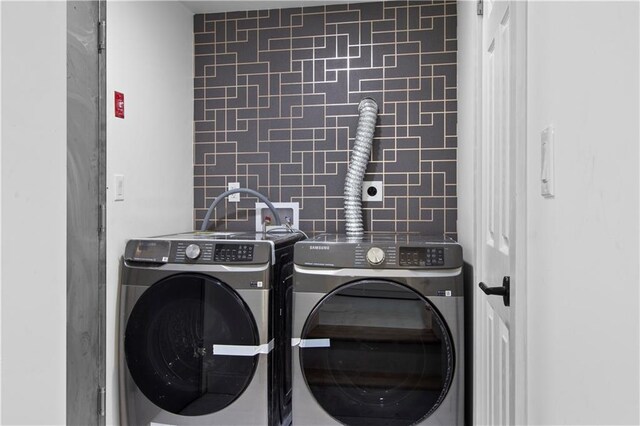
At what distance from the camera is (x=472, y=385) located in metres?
1.94

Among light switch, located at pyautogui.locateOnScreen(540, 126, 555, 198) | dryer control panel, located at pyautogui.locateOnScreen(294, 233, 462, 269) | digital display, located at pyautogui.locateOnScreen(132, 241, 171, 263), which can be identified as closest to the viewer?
light switch, located at pyautogui.locateOnScreen(540, 126, 555, 198)

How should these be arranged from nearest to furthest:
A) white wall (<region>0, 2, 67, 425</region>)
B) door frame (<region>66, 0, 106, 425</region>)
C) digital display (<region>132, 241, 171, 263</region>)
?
white wall (<region>0, 2, 67, 425</region>)
door frame (<region>66, 0, 106, 425</region>)
digital display (<region>132, 241, 171, 263</region>)

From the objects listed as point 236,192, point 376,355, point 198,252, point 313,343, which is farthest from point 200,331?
point 236,192

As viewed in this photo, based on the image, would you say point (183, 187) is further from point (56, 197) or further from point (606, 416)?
point (606, 416)

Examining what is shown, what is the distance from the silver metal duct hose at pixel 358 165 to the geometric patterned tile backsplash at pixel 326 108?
144 mm

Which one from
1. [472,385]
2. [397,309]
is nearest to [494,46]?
[397,309]

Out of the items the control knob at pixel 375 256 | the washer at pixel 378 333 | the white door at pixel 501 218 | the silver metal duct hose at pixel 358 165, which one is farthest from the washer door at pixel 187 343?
the white door at pixel 501 218

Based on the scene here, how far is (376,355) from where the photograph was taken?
6.34 feet

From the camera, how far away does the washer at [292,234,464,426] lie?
190 cm

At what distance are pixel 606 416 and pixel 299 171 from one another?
7.44ft

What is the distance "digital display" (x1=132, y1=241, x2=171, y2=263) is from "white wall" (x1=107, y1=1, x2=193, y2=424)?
0.10m

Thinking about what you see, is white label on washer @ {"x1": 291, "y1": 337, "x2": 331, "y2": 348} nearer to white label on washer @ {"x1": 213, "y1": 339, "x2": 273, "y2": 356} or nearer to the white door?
white label on washer @ {"x1": 213, "y1": 339, "x2": 273, "y2": 356}

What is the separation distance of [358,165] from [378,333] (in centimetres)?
95

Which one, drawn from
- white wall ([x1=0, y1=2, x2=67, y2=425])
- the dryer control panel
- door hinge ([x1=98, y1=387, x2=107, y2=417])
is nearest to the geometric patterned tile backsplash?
the dryer control panel
